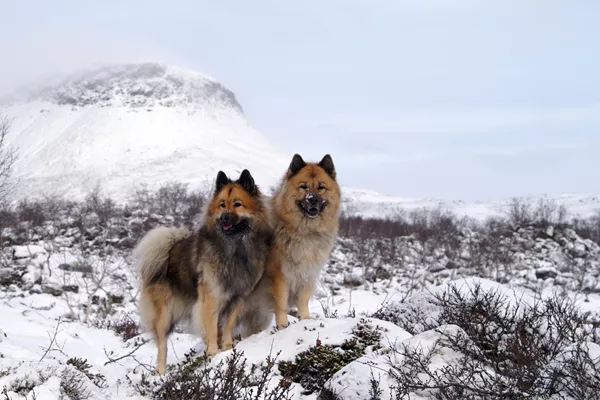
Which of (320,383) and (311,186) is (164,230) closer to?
(311,186)

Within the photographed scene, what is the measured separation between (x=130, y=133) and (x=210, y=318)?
372 ft

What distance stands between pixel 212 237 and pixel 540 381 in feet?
12.6

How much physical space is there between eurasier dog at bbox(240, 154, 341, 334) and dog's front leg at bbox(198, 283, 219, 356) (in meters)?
0.55

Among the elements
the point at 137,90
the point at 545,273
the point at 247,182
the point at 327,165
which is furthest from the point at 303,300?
the point at 137,90

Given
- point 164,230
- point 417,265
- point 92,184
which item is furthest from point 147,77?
point 164,230

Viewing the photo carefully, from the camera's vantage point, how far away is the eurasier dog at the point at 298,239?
5.89 meters

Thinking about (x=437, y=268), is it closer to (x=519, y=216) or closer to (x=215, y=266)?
(x=215, y=266)

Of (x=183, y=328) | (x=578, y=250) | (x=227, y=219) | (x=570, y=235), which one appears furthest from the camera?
(x=570, y=235)

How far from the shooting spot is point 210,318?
5.67 m

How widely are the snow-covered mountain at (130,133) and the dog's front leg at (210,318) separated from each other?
229 ft

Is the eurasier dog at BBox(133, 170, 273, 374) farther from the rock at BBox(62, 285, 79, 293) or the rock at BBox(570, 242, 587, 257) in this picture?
the rock at BBox(570, 242, 587, 257)

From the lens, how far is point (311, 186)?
6.01 meters

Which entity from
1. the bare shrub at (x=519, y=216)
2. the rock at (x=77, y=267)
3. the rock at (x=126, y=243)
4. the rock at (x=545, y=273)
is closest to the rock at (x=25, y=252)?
the rock at (x=77, y=267)

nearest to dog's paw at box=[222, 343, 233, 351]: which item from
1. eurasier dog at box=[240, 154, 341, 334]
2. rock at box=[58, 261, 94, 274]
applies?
eurasier dog at box=[240, 154, 341, 334]
